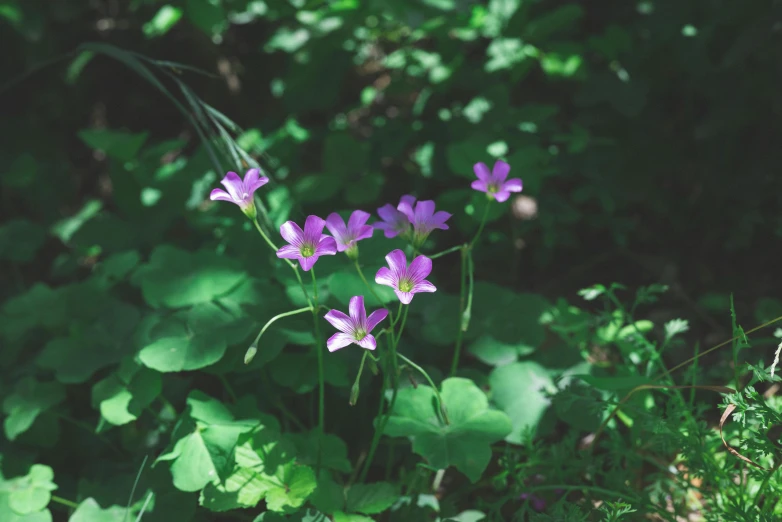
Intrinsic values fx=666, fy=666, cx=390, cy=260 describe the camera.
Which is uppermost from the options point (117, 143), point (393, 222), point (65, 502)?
point (393, 222)

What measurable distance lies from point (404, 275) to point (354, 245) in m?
0.12

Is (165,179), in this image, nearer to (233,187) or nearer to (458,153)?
(458,153)

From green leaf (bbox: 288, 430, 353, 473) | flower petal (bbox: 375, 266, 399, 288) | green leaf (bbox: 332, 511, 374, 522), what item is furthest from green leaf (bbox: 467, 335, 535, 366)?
flower petal (bbox: 375, 266, 399, 288)

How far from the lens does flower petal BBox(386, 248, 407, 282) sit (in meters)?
1.10

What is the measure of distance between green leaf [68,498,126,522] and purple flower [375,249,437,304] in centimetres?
82

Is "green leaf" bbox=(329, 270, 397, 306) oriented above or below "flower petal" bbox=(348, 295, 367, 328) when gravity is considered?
below

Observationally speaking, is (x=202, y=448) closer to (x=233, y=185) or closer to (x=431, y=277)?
(x=233, y=185)

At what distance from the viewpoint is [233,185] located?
3.98 ft

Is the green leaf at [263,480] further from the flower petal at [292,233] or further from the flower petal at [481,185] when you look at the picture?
the flower petal at [481,185]

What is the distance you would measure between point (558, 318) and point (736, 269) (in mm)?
932

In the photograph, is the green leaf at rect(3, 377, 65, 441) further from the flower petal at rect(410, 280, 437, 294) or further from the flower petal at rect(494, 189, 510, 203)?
the flower petal at rect(494, 189, 510, 203)

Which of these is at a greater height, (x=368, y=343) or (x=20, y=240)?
(x=368, y=343)

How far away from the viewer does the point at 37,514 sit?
4.88 ft

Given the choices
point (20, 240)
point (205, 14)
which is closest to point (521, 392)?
point (205, 14)
